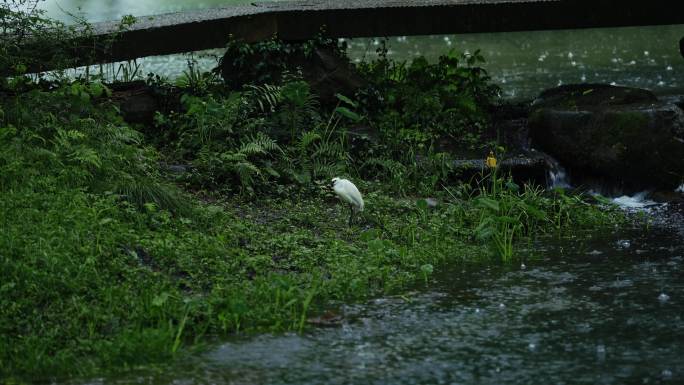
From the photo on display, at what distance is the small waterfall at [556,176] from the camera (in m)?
11.0

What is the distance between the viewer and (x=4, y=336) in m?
6.45

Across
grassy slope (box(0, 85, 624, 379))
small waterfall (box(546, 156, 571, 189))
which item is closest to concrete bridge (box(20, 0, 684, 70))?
grassy slope (box(0, 85, 624, 379))

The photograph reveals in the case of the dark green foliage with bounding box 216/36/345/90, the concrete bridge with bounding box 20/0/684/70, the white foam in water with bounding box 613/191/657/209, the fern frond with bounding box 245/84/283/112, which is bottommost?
the white foam in water with bounding box 613/191/657/209

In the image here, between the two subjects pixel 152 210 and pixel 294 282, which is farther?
pixel 152 210

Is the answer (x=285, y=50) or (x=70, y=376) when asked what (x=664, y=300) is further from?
(x=285, y=50)

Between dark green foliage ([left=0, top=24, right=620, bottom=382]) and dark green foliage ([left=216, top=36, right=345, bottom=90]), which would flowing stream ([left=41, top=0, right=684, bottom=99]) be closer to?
dark green foliage ([left=216, top=36, right=345, bottom=90])

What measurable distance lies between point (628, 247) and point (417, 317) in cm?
263

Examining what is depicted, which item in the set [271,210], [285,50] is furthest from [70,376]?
[285,50]

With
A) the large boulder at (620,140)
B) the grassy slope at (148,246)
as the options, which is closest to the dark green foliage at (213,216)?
the grassy slope at (148,246)

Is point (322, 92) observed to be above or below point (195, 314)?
above

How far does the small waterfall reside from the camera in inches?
435

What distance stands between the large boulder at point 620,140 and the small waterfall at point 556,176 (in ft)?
0.25

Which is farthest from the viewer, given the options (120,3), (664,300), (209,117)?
(120,3)

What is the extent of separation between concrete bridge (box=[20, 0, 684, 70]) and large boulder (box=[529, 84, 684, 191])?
125 cm
